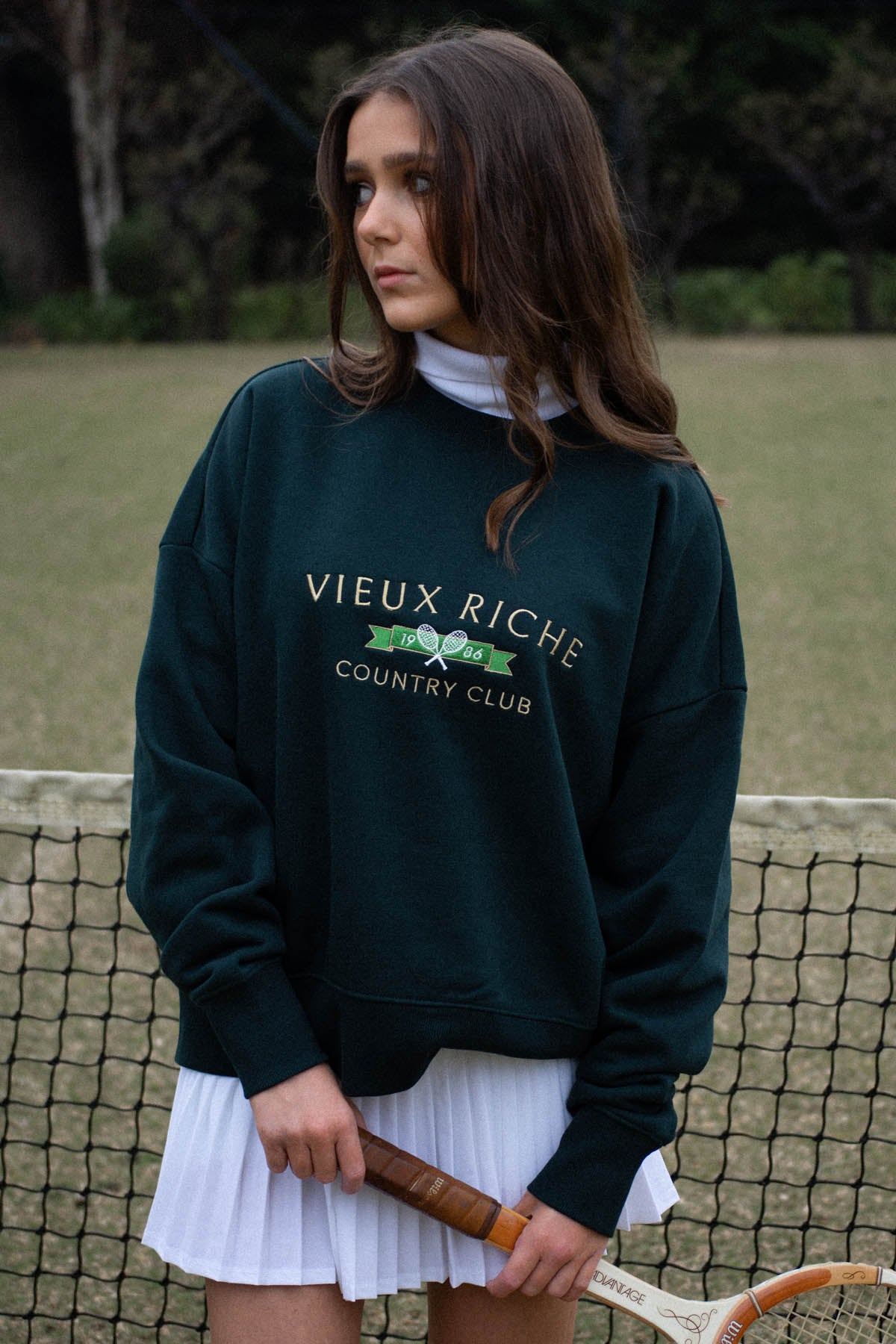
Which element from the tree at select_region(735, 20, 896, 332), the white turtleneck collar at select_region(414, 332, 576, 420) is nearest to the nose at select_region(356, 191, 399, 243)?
the white turtleneck collar at select_region(414, 332, 576, 420)

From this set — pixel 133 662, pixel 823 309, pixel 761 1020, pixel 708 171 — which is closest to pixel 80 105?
pixel 708 171

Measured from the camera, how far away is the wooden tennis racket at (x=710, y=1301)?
1518 millimetres

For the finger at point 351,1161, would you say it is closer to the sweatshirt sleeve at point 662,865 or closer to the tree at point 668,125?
the sweatshirt sleeve at point 662,865

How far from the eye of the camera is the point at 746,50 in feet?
100

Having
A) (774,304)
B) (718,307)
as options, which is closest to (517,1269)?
(718,307)

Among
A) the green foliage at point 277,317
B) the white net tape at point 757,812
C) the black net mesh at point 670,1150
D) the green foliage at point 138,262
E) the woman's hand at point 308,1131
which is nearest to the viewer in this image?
the woman's hand at point 308,1131

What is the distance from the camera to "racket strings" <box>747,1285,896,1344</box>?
1915 millimetres

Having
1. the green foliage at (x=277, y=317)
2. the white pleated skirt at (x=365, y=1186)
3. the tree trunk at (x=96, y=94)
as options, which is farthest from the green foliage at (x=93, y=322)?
the white pleated skirt at (x=365, y=1186)

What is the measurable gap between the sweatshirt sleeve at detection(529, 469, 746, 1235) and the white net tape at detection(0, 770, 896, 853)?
2.46 ft

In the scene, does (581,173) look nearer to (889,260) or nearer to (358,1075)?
(358,1075)

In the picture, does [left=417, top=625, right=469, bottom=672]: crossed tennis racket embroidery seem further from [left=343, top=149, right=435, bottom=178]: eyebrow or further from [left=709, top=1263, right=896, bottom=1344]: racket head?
[left=709, top=1263, right=896, bottom=1344]: racket head

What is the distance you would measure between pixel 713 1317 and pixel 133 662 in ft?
18.0

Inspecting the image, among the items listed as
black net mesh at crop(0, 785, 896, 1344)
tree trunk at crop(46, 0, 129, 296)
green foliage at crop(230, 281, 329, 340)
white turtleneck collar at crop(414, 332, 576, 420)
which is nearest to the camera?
white turtleneck collar at crop(414, 332, 576, 420)

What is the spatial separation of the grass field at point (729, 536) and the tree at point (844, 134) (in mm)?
11187
